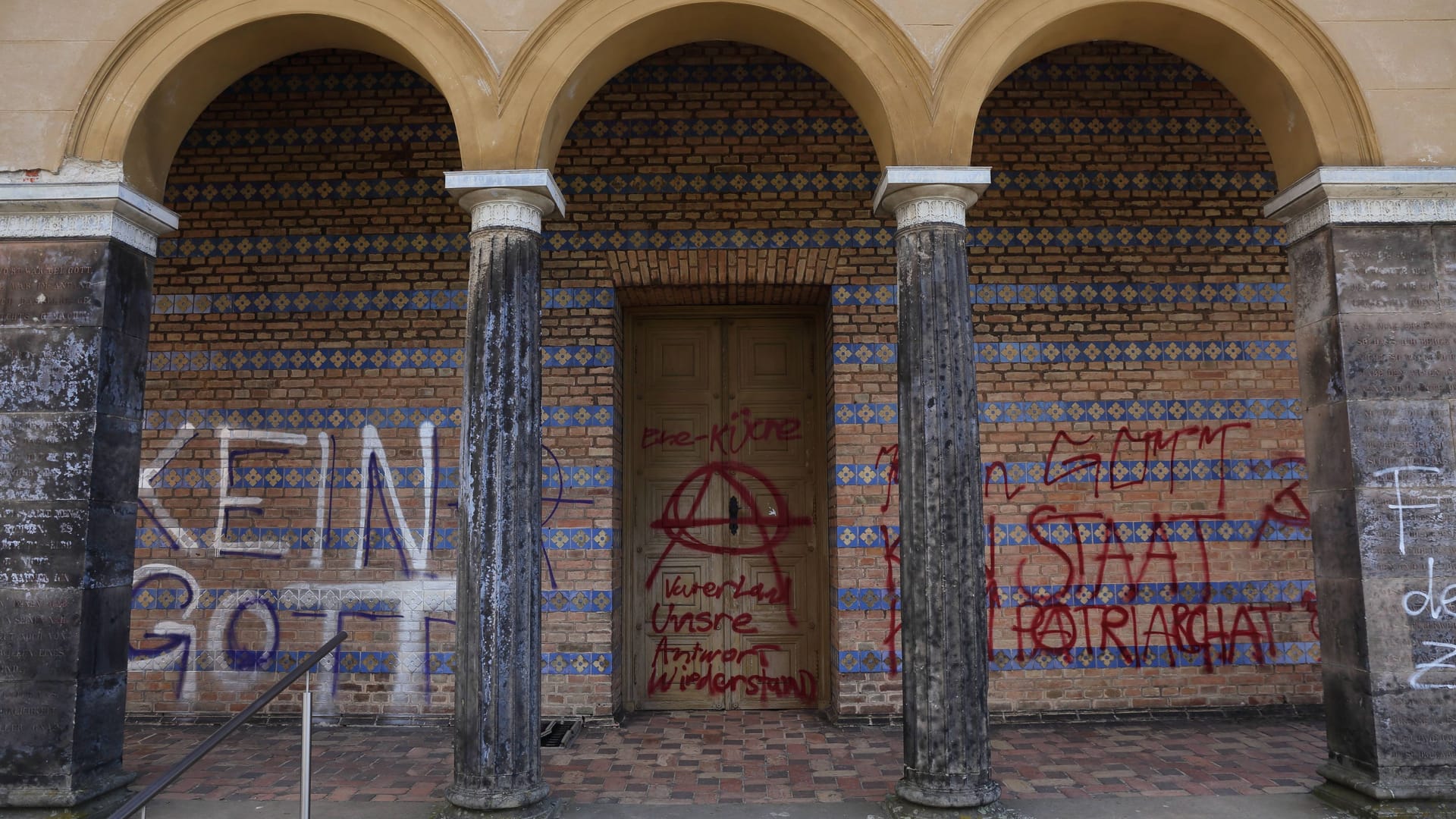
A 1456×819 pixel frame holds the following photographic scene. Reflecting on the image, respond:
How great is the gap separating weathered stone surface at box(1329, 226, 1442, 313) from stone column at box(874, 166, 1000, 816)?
1975 mm

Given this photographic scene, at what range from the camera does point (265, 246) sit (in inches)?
276

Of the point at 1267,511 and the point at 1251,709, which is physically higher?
the point at 1267,511

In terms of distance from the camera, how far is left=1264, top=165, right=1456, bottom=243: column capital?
4.87m

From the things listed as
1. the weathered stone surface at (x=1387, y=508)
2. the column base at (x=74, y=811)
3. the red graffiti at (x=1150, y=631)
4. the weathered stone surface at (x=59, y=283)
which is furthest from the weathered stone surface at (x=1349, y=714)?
the weathered stone surface at (x=59, y=283)

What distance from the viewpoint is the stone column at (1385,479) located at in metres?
4.64

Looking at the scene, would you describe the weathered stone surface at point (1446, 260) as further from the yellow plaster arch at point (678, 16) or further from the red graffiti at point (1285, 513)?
the yellow plaster arch at point (678, 16)

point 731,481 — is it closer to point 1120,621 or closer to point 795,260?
point 795,260

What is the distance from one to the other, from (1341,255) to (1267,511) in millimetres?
2512

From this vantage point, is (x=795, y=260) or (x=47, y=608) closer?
(x=47, y=608)

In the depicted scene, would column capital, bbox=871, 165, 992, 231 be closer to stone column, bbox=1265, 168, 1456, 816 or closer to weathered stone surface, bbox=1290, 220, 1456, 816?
stone column, bbox=1265, 168, 1456, 816

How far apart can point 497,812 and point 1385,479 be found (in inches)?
188

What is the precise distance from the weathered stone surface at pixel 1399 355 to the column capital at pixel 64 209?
6.47 m

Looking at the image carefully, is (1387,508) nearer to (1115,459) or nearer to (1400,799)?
(1400,799)

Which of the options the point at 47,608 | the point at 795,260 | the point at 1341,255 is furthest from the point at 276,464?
the point at 1341,255
